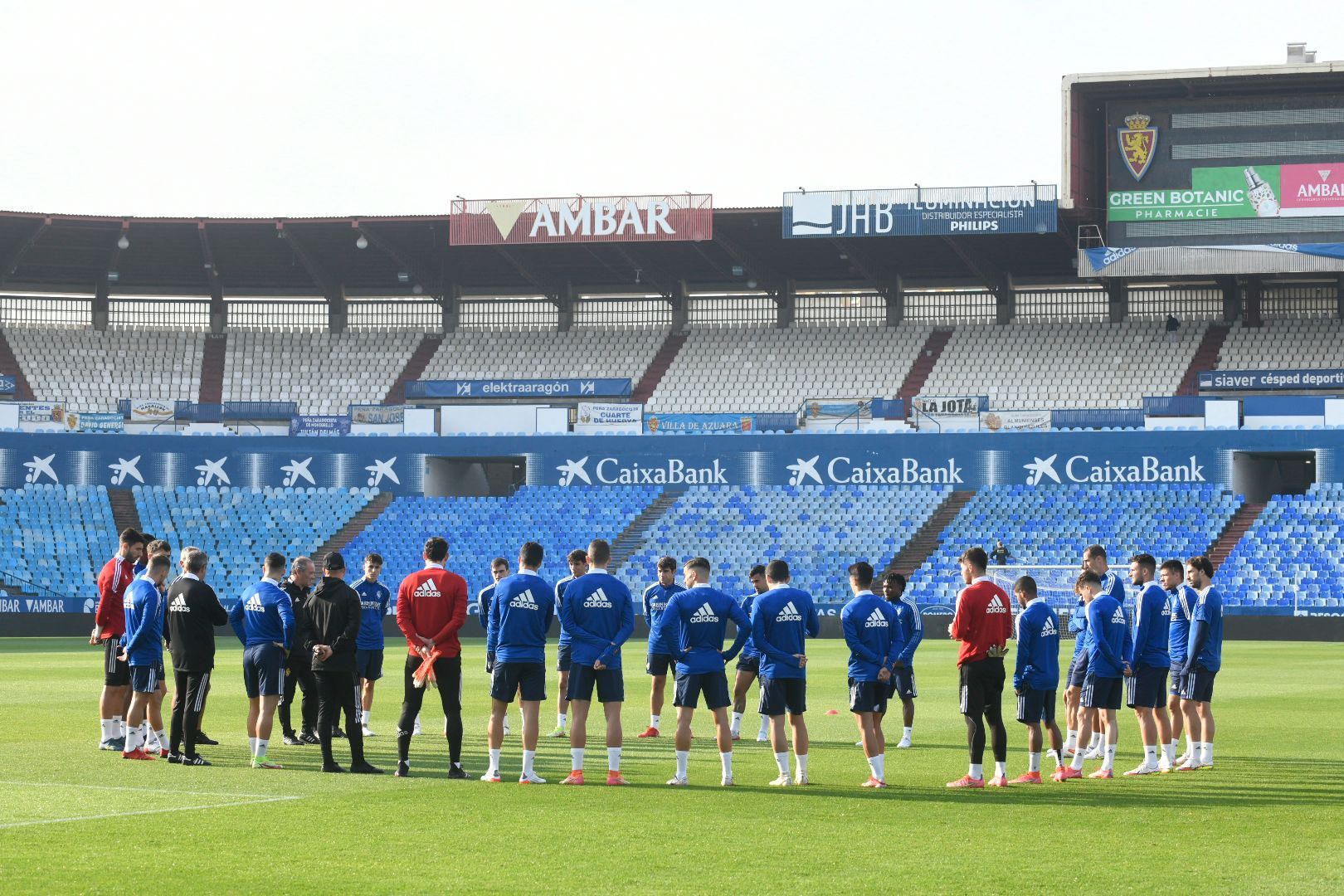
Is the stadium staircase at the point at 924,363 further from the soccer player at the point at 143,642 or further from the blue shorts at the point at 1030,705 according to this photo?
the soccer player at the point at 143,642

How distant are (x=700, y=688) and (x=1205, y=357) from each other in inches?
1681

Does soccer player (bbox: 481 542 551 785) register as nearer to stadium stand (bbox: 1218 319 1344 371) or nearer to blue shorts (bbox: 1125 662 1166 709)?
blue shorts (bbox: 1125 662 1166 709)

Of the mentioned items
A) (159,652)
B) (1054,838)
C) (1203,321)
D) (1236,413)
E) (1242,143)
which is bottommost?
(1054,838)

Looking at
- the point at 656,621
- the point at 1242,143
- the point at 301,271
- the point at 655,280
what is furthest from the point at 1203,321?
the point at 656,621

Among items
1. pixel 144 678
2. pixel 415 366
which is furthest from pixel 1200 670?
pixel 415 366

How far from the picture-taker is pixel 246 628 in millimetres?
15453

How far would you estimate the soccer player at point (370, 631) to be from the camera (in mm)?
17828

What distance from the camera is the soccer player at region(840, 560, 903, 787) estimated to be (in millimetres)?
13906

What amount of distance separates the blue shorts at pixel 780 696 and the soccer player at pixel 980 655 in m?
1.45

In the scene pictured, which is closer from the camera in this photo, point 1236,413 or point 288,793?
point 288,793

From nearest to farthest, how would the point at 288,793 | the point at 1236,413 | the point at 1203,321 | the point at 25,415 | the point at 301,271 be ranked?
the point at 288,793
the point at 1236,413
the point at 25,415
the point at 1203,321
the point at 301,271

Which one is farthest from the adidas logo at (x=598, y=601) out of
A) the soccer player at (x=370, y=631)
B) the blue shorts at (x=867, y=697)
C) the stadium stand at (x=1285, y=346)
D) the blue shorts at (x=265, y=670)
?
the stadium stand at (x=1285, y=346)

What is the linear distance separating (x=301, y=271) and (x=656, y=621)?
44.9m

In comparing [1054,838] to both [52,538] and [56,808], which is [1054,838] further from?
[52,538]
